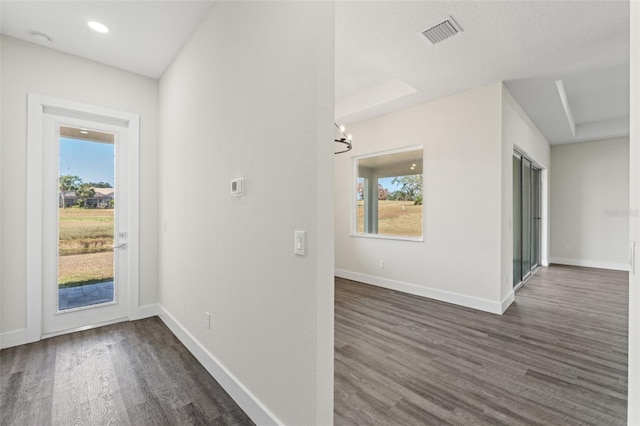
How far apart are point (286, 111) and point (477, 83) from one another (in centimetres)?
313

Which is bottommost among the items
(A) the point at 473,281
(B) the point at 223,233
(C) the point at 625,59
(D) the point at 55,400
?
(D) the point at 55,400

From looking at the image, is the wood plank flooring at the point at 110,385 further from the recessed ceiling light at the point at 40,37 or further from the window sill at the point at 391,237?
the window sill at the point at 391,237

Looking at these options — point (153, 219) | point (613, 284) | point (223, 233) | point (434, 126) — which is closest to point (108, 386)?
point (223, 233)

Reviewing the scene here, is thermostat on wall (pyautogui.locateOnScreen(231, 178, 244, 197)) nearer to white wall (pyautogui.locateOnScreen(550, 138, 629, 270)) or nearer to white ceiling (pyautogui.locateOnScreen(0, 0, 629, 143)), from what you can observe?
white ceiling (pyautogui.locateOnScreen(0, 0, 629, 143))

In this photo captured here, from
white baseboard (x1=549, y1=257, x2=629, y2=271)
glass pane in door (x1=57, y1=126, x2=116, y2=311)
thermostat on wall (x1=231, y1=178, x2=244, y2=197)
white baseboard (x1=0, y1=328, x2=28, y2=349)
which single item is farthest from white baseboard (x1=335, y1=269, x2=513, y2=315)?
white baseboard (x1=549, y1=257, x2=629, y2=271)

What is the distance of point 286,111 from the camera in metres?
1.55

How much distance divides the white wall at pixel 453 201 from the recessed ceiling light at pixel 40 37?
415cm

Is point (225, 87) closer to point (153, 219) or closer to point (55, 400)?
point (153, 219)

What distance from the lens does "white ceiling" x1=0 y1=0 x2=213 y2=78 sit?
91.0 inches

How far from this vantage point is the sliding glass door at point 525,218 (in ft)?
15.3

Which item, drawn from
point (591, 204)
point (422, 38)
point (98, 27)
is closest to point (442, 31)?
point (422, 38)

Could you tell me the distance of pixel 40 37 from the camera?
8.81 ft

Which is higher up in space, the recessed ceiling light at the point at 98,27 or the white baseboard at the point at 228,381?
the recessed ceiling light at the point at 98,27

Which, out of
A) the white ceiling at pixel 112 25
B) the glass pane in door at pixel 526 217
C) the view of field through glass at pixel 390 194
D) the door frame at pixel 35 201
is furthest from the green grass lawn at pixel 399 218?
the door frame at pixel 35 201
